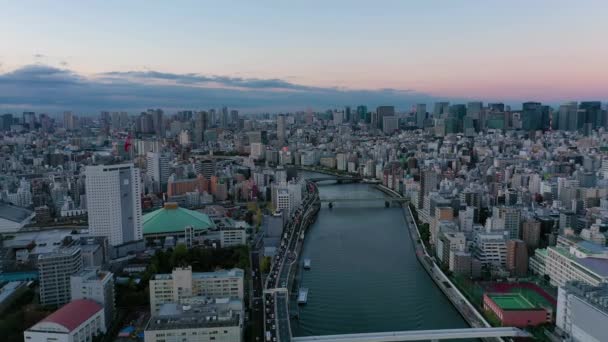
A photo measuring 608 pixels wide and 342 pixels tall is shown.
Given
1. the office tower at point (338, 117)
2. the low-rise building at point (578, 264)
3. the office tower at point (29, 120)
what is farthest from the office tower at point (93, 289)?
the office tower at point (338, 117)

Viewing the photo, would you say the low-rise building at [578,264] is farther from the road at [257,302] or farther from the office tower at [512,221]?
the road at [257,302]

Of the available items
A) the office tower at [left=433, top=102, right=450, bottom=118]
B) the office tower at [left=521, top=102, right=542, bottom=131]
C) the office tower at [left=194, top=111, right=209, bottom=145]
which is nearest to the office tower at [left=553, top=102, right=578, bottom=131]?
the office tower at [left=521, top=102, right=542, bottom=131]

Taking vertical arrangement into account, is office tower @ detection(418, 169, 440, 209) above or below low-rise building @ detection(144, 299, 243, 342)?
above

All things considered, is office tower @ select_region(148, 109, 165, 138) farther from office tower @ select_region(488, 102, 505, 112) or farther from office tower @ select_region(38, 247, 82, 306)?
office tower @ select_region(38, 247, 82, 306)

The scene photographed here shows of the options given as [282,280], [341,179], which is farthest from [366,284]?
[341,179]

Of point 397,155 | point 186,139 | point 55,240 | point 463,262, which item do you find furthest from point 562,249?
point 186,139
